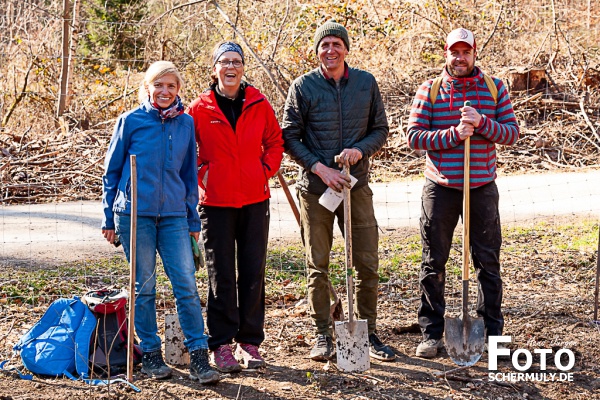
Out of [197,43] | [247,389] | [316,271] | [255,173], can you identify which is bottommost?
[247,389]

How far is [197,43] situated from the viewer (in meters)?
17.2

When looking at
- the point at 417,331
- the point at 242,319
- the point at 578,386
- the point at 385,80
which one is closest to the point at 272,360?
the point at 242,319

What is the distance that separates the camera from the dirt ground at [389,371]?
14.4 feet

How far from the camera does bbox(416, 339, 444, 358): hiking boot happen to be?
196 inches

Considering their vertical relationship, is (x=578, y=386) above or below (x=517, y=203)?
below

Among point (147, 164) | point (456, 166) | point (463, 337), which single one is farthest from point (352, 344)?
point (147, 164)

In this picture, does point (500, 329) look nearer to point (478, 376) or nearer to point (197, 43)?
point (478, 376)

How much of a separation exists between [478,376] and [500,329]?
1.70 feet

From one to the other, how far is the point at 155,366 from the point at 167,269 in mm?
582

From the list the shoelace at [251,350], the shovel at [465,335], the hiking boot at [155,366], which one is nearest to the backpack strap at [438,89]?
the shovel at [465,335]

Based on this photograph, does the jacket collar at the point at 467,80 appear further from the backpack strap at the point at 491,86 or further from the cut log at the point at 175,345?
the cut log at the point at 175,345

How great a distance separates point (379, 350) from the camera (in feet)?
16.4

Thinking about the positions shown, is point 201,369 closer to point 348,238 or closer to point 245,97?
point 348,238

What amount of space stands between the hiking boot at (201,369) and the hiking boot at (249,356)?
0.32 metres
